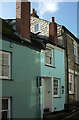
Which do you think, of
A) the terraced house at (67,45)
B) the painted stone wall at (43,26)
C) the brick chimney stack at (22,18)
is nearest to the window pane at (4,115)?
the brick chimney stack at (22,18)

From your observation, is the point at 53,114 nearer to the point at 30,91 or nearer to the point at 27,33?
the point at 30,91

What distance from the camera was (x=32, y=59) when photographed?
35.1ft

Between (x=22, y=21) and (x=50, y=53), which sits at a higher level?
(x=22, y=21)

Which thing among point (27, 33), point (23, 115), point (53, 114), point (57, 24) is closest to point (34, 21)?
point (57, 24)

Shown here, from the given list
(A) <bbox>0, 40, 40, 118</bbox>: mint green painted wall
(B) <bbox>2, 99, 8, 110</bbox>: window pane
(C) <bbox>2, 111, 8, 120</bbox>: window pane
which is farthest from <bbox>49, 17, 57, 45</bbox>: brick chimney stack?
(C) <bbox>2, 111, 8, 120</bbox>: window pane

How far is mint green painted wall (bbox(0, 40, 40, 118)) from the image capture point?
8922 mm

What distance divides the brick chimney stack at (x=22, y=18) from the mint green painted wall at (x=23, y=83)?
114cm

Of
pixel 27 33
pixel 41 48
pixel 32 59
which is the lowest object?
pixel 32 59

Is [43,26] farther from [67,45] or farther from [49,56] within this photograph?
[49,56]

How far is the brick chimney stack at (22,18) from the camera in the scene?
1069 centimetres

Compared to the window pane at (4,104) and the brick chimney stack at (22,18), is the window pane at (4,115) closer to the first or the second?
A: the window pane at (4,104)

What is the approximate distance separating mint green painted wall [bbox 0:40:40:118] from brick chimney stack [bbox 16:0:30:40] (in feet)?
3.75

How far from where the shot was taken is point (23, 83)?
9750mm

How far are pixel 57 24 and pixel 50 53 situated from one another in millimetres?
3785
